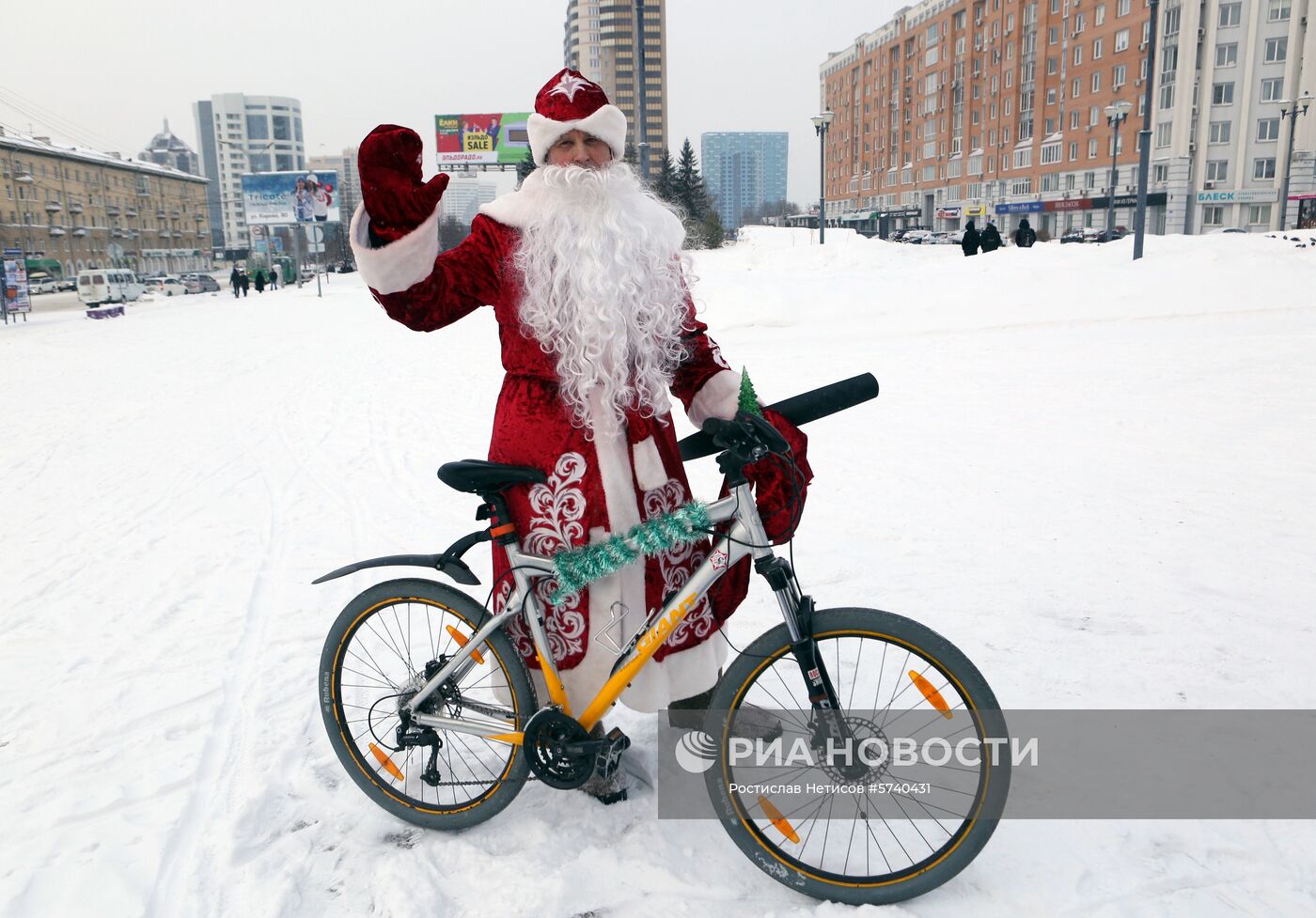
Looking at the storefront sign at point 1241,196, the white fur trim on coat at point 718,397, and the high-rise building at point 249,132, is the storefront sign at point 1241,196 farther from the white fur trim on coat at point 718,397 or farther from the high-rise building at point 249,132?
the high-rise building at point 249,132

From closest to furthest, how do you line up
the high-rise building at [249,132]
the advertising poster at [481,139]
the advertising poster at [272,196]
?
the advertising poster at [272,196], the advertising poster at [481,139], the high-rise building at [249,132]

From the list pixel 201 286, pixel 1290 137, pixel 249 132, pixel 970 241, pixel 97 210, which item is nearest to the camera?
pixel 970 241

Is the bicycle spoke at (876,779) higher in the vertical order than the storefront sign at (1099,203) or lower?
lower

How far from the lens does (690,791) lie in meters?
2.70

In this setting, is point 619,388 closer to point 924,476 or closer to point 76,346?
point 924,476

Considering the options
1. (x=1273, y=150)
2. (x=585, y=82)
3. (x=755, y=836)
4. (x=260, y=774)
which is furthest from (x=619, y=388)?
(x=1273, y=150)

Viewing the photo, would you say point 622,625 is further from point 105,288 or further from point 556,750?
point 105,288

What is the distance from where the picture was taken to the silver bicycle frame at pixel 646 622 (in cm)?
225

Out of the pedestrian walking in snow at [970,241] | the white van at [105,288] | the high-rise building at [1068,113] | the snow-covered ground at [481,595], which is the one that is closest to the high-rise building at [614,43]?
the high-rise building at [1068,113]

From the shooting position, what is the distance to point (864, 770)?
221 centimetres

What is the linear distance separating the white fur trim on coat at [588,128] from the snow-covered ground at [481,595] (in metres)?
1.98

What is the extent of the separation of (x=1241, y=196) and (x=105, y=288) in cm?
5630

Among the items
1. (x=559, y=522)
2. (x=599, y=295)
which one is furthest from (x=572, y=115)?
(x=559, y=522)

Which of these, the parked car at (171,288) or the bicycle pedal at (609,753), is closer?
the bicycle pedal at (609,753)
